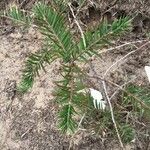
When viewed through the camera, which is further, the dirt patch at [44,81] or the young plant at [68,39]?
the dirt patch at [44,81]

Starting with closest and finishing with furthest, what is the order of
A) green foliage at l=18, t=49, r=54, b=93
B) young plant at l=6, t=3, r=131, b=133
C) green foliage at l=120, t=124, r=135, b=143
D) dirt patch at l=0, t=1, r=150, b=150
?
young plant at l=6, t=3, r=131, b=133 → green foliage at l=18, t=49, r=54, b=93 → green foliage at l=120, t=124, r=135, b=143 → dirt patch at l=0, t=1, r=150, b=150

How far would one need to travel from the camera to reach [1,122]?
190 cm

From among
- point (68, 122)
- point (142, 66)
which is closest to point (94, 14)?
point (142, 66)

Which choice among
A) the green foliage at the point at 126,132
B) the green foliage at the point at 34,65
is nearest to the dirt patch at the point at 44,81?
the green foliage at the point at 126,132

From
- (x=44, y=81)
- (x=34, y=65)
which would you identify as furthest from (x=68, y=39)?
(x=44, y=81)

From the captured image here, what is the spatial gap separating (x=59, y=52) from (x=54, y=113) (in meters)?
0.60

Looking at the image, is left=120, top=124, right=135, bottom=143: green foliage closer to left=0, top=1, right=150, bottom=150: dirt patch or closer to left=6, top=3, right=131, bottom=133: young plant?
left=0, top=1, right=150, bottom=150: dirt patch

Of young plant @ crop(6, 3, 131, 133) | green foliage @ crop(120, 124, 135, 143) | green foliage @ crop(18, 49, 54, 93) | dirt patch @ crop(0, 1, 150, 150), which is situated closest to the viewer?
young plant @ crop(6, 3, 131, 133)

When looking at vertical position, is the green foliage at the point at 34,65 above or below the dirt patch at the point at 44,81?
above

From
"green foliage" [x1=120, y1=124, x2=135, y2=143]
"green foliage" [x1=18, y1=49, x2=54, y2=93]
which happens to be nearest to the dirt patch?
"green foliage" [x1=120, y1=124, x2=135, y2=143]

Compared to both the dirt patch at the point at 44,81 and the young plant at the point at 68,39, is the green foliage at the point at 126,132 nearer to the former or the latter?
the dirt patch at the point at 44,81

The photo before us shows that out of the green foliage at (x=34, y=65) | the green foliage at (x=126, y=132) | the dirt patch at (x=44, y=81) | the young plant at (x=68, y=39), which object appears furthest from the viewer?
the dirt patch at (x=44, y=81)

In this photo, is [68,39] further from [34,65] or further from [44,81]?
[44,81]

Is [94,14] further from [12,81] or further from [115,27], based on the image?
[115,27]
